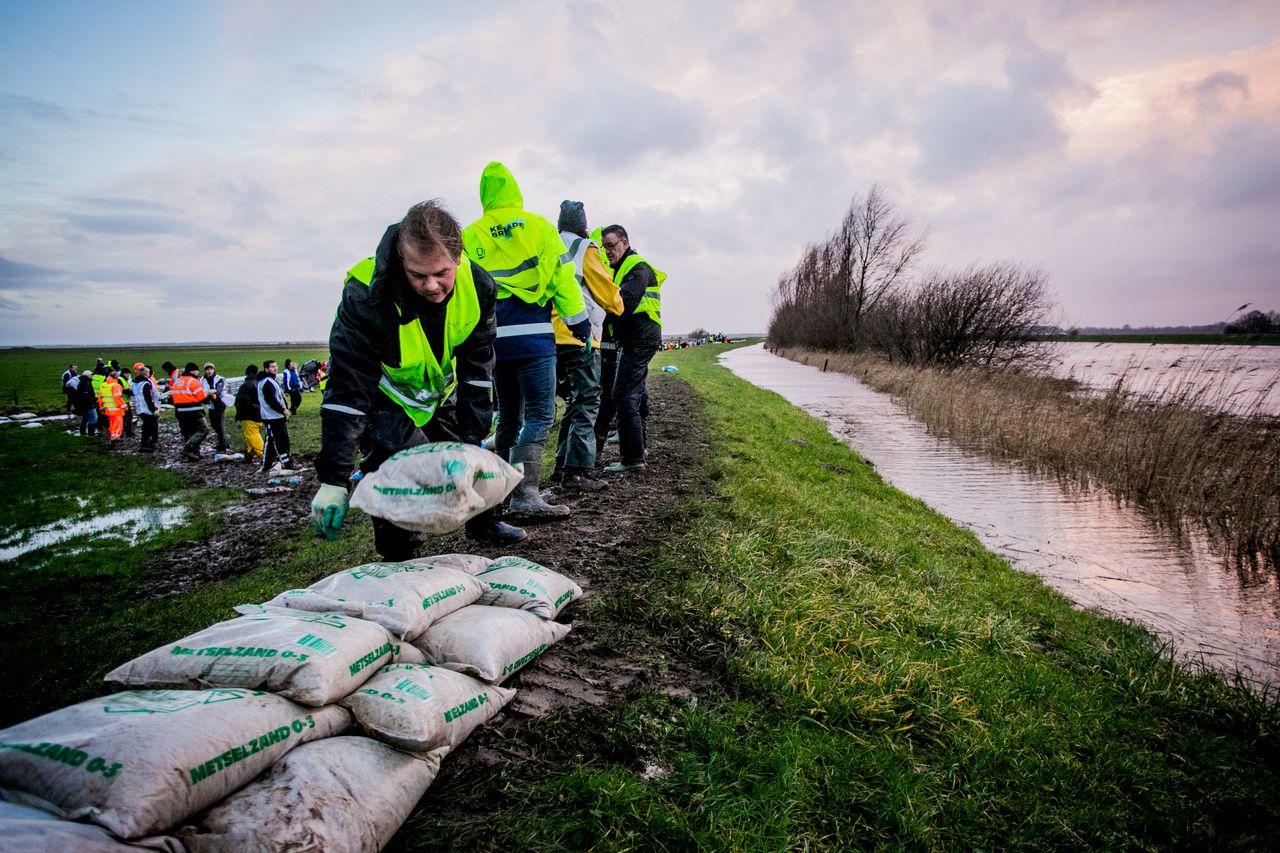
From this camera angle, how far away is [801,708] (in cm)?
253

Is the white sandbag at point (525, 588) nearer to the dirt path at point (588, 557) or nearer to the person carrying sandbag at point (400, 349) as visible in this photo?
the dirt path at point (588, 557)

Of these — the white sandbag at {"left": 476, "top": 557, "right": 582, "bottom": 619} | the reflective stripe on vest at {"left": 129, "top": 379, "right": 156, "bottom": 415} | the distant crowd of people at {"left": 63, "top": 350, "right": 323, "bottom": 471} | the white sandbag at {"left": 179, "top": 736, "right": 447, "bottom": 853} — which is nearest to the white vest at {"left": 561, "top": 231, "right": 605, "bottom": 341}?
the white sandbag at {"left": 476, "top": 557, "right": 582, "bottom": 619}

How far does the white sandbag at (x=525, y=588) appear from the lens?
2742 mm

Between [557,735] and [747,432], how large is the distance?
8264mm

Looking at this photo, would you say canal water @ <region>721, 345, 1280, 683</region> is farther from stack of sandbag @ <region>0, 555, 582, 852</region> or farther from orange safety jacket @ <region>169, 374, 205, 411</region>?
orange safety jacket @ <region>169, 374, 205, 411</region>

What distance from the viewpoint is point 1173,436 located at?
7672 millimetres

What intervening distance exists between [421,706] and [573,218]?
4.00 metres

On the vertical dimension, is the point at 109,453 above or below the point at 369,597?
below

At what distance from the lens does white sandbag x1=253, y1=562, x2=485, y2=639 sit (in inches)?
88.7

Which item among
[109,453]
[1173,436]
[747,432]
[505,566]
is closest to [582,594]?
[505,566]

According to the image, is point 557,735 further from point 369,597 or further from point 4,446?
point 4,446

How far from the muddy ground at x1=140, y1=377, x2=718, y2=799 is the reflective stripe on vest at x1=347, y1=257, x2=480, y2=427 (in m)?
1.25

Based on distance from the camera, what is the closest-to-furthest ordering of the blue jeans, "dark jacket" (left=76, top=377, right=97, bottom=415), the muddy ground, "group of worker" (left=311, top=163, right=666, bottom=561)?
the muddy ground < "group of worker" (left=311, top=163, right=666, bottom=561) < the blue jeans < "dark jacket" (left=76, top=377, right=97, bottom=415)

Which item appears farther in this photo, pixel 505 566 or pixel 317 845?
pixel 505 566
